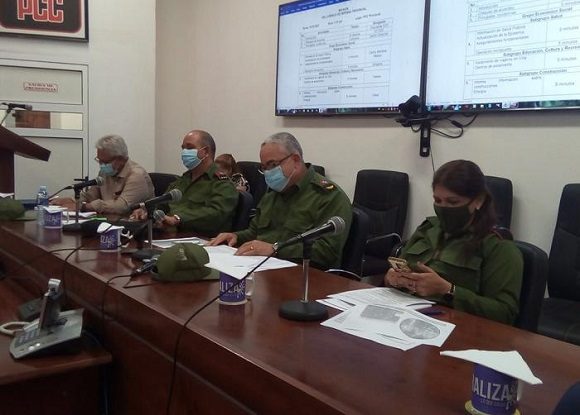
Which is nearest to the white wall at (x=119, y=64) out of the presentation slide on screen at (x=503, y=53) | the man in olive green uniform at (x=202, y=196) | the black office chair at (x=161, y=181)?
the black office chair at (x=161, y=181)

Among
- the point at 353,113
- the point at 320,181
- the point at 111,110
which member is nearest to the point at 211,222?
the point at 320,181

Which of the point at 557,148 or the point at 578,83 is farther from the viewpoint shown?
the point at 557,148

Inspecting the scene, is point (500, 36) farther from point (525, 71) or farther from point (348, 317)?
point (348, 317)

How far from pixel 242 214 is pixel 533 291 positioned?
5.50ft

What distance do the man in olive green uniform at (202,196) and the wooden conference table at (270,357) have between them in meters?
1.01

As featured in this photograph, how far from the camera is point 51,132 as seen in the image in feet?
15.3

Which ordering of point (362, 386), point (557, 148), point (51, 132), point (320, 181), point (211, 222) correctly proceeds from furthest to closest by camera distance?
point (51, 132), point (211, 222), point (557, 148), point (320, 181), point (362, 386)

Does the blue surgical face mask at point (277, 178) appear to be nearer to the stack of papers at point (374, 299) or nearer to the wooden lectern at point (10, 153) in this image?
the stack of papers at point (374, 299)

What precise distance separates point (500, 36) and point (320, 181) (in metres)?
1.26

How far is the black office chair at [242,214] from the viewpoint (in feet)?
A: 9.70

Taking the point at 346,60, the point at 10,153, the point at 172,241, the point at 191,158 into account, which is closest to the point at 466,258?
the point at 172,241

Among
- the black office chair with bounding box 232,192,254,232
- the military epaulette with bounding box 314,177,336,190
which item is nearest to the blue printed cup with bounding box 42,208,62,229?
the black office chair with bounding box 232,192,254,232

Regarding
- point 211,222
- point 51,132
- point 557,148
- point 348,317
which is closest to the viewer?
point 348,317

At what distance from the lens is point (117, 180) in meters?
3.67
